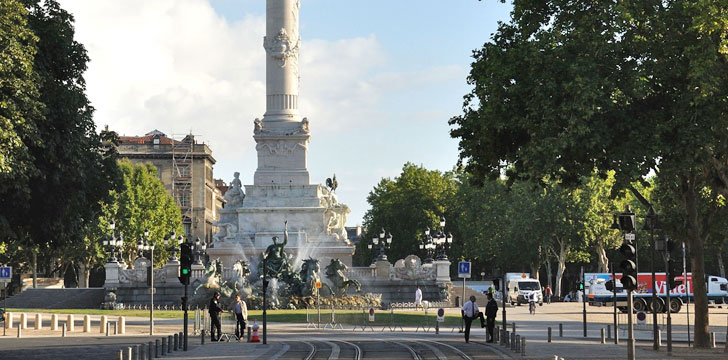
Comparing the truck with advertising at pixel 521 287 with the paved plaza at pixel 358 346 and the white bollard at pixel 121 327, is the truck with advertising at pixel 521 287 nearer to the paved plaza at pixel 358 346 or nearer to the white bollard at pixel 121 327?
the paved plaza at pixel 358 346

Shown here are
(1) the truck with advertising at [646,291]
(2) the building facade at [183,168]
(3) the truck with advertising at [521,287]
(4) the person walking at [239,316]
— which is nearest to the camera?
(4) the person walking at [239,316]

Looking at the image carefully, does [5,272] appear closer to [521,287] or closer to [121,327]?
[121,327]

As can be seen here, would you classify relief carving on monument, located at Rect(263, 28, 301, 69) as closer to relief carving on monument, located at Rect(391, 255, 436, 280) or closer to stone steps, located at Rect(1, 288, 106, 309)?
relief carving on monument, located at Rect(391, 255, 436, 280)

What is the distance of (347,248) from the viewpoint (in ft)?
294

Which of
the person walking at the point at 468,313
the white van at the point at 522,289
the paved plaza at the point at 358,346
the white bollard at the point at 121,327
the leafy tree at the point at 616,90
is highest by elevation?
the leafy tree at the point at 616,90

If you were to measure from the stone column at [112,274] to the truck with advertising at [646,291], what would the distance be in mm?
31161

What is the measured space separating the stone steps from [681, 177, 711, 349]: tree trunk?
170 feet

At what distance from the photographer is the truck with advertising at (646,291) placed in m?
76.9

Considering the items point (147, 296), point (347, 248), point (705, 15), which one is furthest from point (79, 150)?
point (347, 248)

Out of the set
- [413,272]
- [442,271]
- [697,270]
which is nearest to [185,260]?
[697,270]

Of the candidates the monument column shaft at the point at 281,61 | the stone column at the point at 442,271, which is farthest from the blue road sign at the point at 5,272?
the monument column shaft at the point at 281,61

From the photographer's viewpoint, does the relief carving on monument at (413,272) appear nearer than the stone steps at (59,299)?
No

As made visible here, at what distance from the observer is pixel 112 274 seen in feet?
268

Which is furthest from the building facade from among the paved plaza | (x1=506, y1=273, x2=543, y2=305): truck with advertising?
the paved plaza
